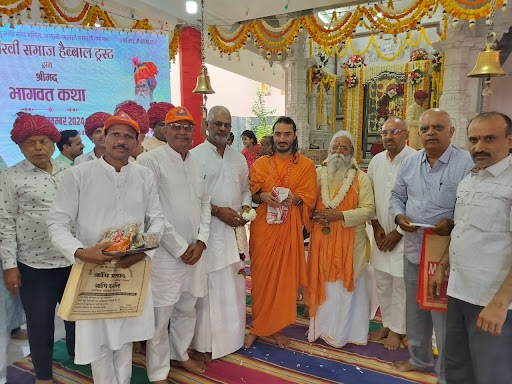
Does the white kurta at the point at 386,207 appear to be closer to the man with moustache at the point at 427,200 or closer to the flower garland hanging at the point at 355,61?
the man with moustache at the point at 427,200

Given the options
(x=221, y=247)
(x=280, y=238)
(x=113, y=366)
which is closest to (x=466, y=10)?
(x=280, y=238)

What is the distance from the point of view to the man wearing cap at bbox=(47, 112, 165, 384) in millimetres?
2016

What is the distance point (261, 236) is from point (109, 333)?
54.3 inches

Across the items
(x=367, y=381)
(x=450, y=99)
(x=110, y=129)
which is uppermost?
(x=450, y=99)

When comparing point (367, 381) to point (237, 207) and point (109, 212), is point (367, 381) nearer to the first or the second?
point (237, 207)

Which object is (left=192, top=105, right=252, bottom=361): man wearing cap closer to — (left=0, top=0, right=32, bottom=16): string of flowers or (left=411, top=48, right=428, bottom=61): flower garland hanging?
(left=0, top=0, right=32, bottom=16): string of flowers

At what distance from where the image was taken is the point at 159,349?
249cm

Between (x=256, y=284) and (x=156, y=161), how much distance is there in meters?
1.33

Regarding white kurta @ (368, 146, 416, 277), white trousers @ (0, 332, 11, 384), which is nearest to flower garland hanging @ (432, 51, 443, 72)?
white kurta @ (368, 146, 416, 277)

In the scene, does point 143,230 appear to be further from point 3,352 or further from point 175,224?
point 3,352

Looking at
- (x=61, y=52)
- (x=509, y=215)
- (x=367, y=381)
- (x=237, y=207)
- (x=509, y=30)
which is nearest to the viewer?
(x=509, y=215)

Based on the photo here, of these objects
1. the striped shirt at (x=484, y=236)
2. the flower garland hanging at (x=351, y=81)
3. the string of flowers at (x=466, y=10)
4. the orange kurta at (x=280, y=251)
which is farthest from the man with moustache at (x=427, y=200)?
the flower garland hanging at (x=351, y=81)

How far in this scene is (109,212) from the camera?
2084 millimetres

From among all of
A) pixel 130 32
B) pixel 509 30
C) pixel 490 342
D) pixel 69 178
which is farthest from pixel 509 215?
pixel 509 30
